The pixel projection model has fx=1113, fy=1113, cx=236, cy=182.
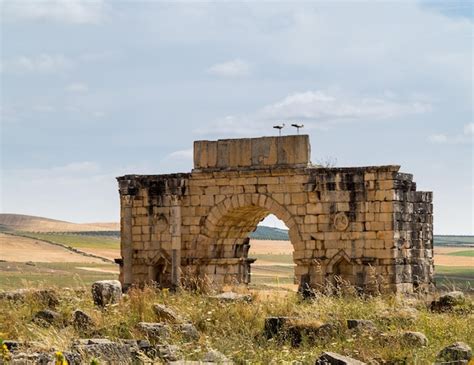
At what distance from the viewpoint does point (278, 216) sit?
86.0 feet

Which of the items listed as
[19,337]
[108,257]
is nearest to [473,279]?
[108,257]

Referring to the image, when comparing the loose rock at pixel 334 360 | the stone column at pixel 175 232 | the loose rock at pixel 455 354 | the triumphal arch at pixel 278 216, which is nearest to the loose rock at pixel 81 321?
the loose rock at pixel 334 360

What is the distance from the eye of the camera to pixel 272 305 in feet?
71.2

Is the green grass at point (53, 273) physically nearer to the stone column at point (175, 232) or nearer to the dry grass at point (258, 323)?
the stone column at point (175, 232)

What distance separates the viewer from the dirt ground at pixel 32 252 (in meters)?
72.2

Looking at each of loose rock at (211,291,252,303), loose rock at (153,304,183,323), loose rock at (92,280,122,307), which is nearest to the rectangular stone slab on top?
loose rock at (211,291,252,303)

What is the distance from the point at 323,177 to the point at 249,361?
10896 mm

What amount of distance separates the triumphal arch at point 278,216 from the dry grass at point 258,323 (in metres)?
1.67

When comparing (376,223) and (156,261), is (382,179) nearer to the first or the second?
(376,223)

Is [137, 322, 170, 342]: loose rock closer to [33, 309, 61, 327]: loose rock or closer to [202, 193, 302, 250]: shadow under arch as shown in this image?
[33, 309, 61, 327]: loose rock

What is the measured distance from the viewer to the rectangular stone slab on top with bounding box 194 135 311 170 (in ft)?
85.4

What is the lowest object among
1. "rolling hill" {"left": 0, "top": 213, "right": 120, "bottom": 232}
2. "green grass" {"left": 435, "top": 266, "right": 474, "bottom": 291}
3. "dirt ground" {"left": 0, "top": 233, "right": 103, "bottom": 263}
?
"green grass" {"left": 435, "top": 266, "right": 474, "bottom": 291}

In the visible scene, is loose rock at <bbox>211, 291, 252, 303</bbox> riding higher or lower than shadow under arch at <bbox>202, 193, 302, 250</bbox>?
lower

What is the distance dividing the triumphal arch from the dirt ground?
43.3 meters
